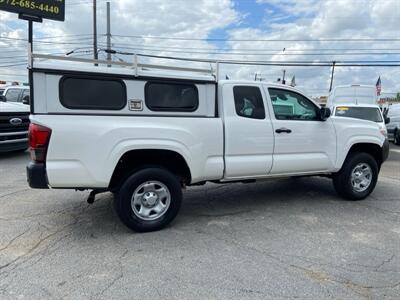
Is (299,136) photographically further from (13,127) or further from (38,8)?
(38,8)

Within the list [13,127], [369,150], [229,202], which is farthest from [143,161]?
[13,127]

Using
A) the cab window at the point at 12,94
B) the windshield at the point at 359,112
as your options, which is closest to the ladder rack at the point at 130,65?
the windshield at the point at 359,112

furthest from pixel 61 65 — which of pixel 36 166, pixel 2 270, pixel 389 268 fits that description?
pixel 389 268

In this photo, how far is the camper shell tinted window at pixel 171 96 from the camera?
4562mm

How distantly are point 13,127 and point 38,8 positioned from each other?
32.9 ft

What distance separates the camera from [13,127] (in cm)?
988

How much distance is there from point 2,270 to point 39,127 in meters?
1.46

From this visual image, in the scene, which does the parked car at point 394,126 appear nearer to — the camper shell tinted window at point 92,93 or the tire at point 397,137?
the tire at point 397,137

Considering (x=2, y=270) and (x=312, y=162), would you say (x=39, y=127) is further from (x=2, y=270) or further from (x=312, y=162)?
(x=312, y=162)

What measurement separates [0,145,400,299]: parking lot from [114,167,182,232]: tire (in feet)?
0.53

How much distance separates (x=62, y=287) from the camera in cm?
327

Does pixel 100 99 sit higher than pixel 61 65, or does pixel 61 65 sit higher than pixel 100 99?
pixel 61 65

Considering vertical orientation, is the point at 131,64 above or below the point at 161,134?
above

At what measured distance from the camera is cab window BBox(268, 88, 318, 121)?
5.41 meters
